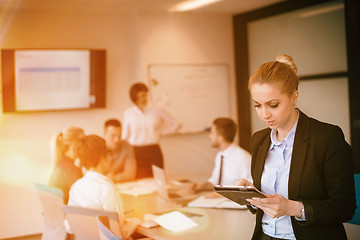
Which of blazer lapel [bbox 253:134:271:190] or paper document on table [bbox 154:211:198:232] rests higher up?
blazer lapel [bbox 253:134:271:190]

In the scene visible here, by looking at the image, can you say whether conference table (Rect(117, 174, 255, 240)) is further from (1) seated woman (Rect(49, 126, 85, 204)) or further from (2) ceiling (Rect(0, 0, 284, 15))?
(2) ceiling (Rect(0, 0, 284, 15))

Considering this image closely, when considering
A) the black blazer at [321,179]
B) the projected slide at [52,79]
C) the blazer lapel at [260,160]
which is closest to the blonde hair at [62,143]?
the projected slide at [52,79]

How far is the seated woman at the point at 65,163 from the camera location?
10.8 feet

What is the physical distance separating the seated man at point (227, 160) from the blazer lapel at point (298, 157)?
6.05 ft

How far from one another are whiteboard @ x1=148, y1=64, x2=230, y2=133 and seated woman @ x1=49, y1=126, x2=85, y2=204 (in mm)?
2337

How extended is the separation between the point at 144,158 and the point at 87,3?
2021mm

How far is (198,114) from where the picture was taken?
6090 mm

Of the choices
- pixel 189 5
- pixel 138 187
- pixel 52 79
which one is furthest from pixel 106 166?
pixel 189 5

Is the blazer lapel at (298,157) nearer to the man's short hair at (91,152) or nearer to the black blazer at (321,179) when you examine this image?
the black blazer at (321,179)

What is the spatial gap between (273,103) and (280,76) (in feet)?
0.36

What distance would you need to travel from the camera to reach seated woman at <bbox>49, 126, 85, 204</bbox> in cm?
328

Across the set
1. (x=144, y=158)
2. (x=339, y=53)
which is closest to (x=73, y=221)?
(x=144, y=158)

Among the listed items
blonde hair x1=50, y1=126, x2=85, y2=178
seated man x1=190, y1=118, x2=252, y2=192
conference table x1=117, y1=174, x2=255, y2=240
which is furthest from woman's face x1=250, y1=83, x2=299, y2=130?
blonde hair x1=50, y1=126, x2=85, y2=178

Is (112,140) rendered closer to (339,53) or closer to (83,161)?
(83,161)
